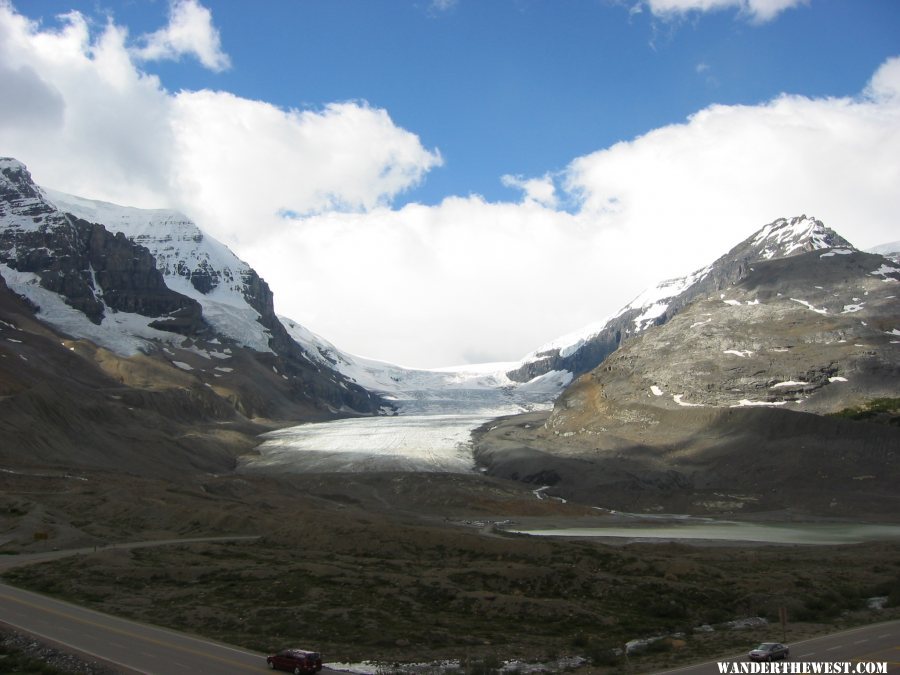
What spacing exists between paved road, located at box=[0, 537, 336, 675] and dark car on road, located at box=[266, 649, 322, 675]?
2.36 ft

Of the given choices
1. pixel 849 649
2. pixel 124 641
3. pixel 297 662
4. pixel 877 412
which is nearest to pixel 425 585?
pixel 124 641

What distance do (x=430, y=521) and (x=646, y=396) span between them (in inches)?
3489

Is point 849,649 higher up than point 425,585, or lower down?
higher up

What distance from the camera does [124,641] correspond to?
35.3 m

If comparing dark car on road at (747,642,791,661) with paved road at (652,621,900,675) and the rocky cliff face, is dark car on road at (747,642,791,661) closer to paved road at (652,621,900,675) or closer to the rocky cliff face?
paved road at (652,621,900,675)

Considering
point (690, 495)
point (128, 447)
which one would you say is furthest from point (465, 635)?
point (128, 447)

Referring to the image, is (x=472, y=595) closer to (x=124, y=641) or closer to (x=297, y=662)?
(x=297, y=662)

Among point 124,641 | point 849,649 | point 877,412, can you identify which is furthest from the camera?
point 877,412

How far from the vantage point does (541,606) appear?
44.8 metres

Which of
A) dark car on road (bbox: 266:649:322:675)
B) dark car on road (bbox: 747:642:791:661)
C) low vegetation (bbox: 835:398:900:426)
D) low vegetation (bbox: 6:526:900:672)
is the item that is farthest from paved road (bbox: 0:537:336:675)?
low vegetation (bbox: 835:398:900:426)

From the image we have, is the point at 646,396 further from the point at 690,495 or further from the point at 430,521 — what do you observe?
the point at 430,521

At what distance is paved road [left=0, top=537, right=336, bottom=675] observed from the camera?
31.3m

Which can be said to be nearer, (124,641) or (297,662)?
(297,662)

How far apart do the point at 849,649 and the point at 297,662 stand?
23.5 m
